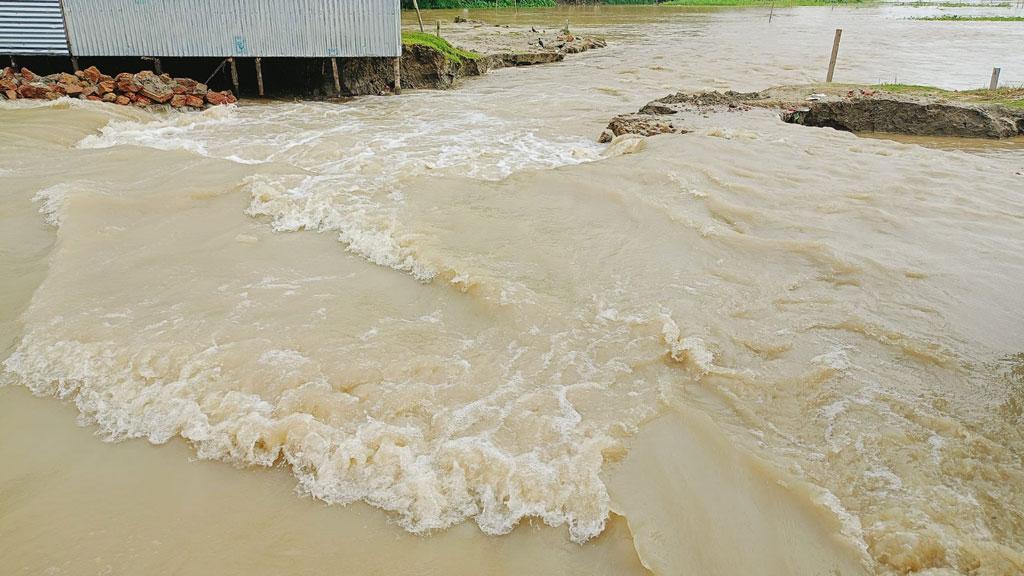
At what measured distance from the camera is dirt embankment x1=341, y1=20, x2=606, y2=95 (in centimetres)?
1760

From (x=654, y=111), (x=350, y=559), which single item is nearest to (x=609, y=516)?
(x=350, y=559)

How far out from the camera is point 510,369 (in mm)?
4301

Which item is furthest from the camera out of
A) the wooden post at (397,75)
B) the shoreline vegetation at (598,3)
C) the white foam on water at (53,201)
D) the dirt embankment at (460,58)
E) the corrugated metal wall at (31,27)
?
the shoreline vegetation at (598,3)

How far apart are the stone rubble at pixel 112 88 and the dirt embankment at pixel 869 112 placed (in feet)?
33.8

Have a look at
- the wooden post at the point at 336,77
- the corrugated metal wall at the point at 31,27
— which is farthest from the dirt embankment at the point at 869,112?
the corrugated metal wall at the point at 31,27

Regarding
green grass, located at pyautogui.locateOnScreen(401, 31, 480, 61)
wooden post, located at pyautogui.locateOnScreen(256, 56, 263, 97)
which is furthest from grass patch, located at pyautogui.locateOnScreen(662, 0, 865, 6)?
wooden post, located at pyautogui.locateOnScreen(256, 56, 263, 97)

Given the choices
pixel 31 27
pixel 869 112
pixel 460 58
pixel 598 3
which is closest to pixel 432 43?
pixel 460 58

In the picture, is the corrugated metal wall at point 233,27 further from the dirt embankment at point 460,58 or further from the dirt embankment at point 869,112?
the dirt embankment at point 869,112

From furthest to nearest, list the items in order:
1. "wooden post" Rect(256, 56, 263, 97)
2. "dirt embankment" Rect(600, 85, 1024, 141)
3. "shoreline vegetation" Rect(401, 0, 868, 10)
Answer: "shoreline vegetation" Rect(401, 0, 868, 10)
"wooden post" Rect(256, 56, 263, 97)
"dirt embankment" Rect(600, 85, 1024, 141)

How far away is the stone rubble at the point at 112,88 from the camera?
13.1m

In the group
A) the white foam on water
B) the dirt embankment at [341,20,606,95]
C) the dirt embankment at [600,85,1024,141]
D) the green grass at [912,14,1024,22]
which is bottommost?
the white foam on water

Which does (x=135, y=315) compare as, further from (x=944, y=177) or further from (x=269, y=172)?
(x=944, y=177)

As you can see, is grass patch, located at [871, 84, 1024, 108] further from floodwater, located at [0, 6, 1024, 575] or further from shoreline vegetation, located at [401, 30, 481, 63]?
shoreline vegetation, located at [401, 30, 481, 63]

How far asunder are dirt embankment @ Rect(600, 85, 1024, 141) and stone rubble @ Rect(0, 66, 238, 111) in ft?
33.8
